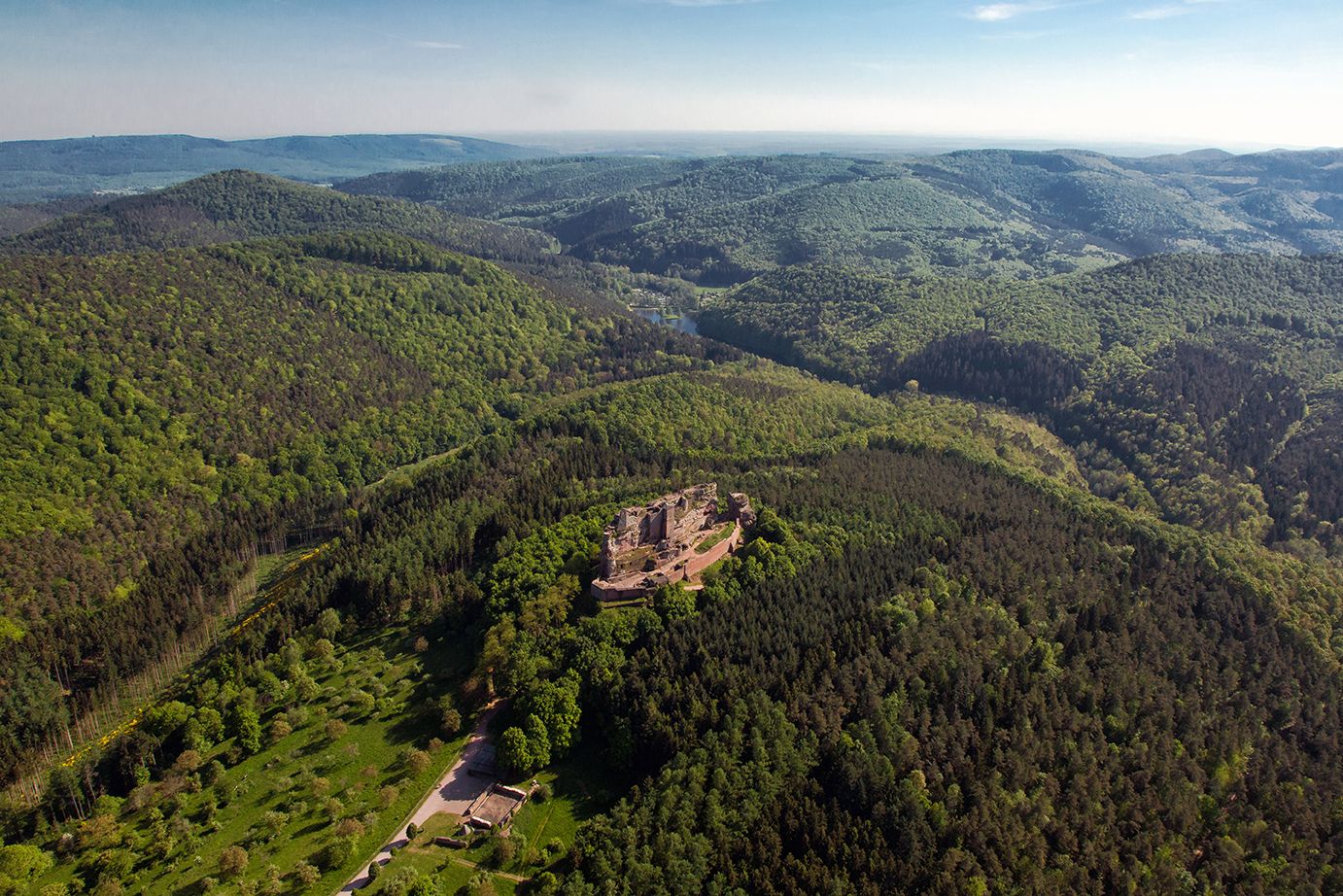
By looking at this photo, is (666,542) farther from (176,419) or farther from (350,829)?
(176,419)

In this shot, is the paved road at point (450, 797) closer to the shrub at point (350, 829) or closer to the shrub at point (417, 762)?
the shrub at point (417, 762)

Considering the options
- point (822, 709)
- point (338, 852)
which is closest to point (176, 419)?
point (338, 852)

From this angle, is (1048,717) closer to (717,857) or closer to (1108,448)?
(717,857)

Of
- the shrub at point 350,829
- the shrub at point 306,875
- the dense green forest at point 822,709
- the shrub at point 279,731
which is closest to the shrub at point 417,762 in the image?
the dense green forest at point 822,709

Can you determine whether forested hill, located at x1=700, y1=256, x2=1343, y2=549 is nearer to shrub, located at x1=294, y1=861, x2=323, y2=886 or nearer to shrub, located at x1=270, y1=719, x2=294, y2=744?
shrub, located at x1=294, y1=861, x2=323, y2=886

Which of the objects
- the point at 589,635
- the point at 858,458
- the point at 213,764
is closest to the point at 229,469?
the point at 213,764

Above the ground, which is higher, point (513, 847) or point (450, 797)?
point (513, 847)
